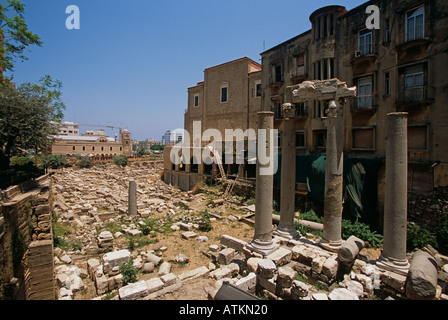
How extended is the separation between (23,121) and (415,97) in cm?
1885

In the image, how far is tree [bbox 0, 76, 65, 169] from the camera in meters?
9.88

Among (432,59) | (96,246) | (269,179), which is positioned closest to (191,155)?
(96,246)

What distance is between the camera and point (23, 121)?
33.9 ft

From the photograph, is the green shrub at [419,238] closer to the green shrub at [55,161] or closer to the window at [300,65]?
the window at [300,65]

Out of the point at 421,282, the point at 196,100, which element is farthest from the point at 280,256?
the point at 196,100

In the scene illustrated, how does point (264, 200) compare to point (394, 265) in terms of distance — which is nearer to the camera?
point (394, 265)

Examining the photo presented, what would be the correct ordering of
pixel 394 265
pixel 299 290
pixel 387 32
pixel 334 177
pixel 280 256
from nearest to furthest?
pixel 299 290 < pixel 394 265 < pixel 280 256 < pixel 334 177 < pixel 387 32

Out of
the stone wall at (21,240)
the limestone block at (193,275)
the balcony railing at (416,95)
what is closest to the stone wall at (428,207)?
the balcony railing at (416,95)

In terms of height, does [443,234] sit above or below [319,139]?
below

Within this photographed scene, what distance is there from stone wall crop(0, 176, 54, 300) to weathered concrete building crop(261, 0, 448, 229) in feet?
32.7

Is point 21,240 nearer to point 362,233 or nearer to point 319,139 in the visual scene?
point 362,233

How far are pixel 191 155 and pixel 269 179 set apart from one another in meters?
17.9

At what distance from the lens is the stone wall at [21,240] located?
5.74m

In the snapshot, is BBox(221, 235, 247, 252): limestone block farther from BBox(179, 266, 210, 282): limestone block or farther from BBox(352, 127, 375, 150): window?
BBox(352, 127, 375, 150): window
